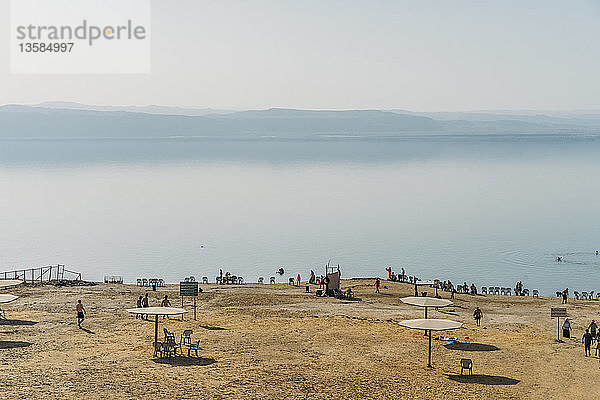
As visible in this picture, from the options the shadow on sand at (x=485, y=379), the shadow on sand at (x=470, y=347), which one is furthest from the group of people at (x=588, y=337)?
the shadow on sand at (x=485, y=379)

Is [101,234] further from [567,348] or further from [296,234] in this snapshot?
[567,348]

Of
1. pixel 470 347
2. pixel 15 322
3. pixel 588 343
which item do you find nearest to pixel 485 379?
pixel 470 347

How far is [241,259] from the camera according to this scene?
78625 mm

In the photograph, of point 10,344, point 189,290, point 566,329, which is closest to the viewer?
point 10,344

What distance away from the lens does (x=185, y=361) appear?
95.8ft

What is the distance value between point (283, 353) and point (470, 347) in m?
8.82

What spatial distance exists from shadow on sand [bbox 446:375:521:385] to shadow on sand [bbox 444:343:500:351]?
4.30 meters

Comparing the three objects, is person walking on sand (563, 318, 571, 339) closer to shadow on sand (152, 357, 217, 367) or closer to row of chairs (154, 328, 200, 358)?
shadow on sand (152, 357, 217, 367)

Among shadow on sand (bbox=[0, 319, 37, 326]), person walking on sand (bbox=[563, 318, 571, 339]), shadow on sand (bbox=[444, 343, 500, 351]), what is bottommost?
shadow on sand (bbox=[444, 343, 500, 351])

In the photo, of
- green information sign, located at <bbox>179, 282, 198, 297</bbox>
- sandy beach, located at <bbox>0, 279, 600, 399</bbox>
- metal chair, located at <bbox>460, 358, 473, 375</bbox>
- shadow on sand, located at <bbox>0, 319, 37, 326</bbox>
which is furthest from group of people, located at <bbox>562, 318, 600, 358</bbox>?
shadow on sand, located at <bbox>0, 319, 37, 326</bbox>

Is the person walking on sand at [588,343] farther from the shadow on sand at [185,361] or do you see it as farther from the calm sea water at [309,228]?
the calm sea water at [309,228]

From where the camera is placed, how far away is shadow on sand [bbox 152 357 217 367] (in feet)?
94.4

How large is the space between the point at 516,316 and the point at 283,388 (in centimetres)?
2026

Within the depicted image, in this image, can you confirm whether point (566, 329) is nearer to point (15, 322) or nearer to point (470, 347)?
point (470, 347)
